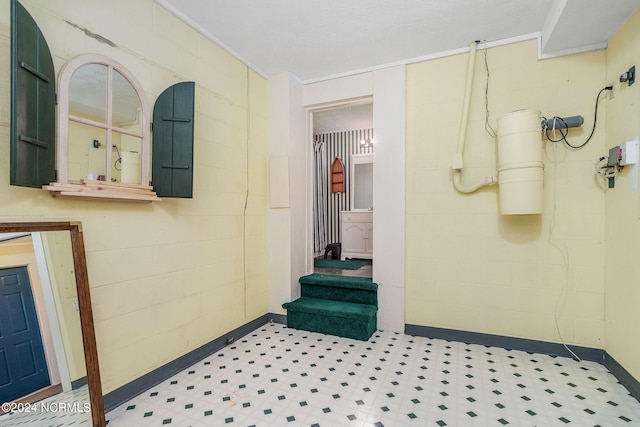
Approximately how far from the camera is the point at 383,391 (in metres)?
2.17

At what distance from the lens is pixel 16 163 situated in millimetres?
1489

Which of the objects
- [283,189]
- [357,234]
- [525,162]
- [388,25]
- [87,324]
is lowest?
[87,324]

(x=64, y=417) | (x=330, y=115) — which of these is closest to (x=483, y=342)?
(x=64, y=417)

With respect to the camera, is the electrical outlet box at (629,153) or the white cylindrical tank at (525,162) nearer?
the electrical outlet box at (629,153)

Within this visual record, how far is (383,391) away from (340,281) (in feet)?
4.76

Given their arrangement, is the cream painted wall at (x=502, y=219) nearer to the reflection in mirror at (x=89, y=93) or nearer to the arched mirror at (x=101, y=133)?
the arched mirror at (x=101, y=133)

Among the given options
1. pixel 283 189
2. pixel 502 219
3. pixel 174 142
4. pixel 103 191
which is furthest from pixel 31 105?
pixel 502 219

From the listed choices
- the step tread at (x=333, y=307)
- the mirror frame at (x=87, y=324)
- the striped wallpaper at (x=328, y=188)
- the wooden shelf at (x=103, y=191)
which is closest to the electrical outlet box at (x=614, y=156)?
the step tread at (x=333, y=307)

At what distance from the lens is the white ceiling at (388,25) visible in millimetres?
2344

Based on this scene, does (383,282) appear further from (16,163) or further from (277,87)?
(16,163)

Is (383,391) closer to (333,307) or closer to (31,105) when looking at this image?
(333,307)

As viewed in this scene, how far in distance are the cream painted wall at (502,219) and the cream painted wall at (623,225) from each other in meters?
0.11

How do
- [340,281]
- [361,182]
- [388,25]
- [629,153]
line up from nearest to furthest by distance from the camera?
[629,153], [388,25], [340,281], [361,182]

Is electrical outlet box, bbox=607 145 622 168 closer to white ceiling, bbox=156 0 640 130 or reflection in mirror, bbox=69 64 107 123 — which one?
white ceiling, bbox=156 0 640 130
